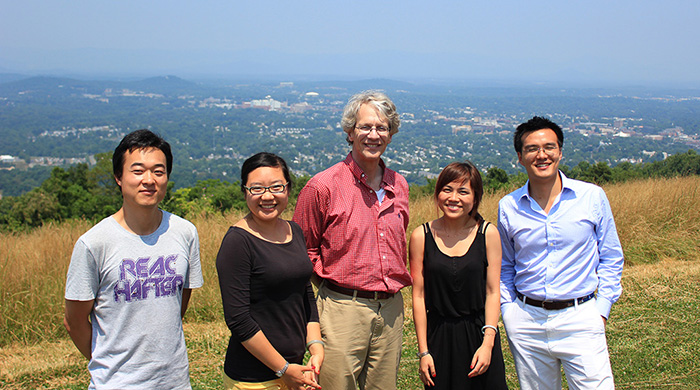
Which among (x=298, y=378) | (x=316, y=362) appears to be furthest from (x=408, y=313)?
(x=298, y=378)

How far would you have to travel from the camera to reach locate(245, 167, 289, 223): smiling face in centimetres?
236

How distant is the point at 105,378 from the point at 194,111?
15694 centimetres

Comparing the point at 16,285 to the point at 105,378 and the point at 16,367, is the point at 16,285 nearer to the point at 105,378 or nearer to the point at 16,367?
the point at 16,367

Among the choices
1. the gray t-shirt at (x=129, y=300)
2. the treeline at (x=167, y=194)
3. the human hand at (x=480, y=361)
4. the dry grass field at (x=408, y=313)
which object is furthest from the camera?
the treeline at (x=167, y=194)

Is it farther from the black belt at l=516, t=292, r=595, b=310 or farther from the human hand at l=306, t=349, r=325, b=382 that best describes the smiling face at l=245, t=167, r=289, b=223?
the black belt at l=516, t=292, r=595, b=310

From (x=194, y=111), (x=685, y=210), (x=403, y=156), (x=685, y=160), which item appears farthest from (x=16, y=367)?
(x=194, y=111)

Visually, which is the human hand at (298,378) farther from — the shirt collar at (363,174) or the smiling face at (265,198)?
the shirt collar at (363,174)

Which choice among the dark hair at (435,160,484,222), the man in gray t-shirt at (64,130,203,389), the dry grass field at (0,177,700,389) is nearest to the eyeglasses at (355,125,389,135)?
the dark hair at (435,160,484,222)

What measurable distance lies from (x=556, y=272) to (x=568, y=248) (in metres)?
0.15

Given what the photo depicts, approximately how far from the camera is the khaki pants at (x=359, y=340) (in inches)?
105

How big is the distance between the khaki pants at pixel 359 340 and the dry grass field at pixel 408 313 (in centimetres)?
161

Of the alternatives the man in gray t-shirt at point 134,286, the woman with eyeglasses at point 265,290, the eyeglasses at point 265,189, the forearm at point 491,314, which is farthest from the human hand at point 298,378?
the forearm at point 491,314

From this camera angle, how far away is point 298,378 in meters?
2.32

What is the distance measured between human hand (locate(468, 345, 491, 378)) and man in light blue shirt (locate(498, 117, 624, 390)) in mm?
287
